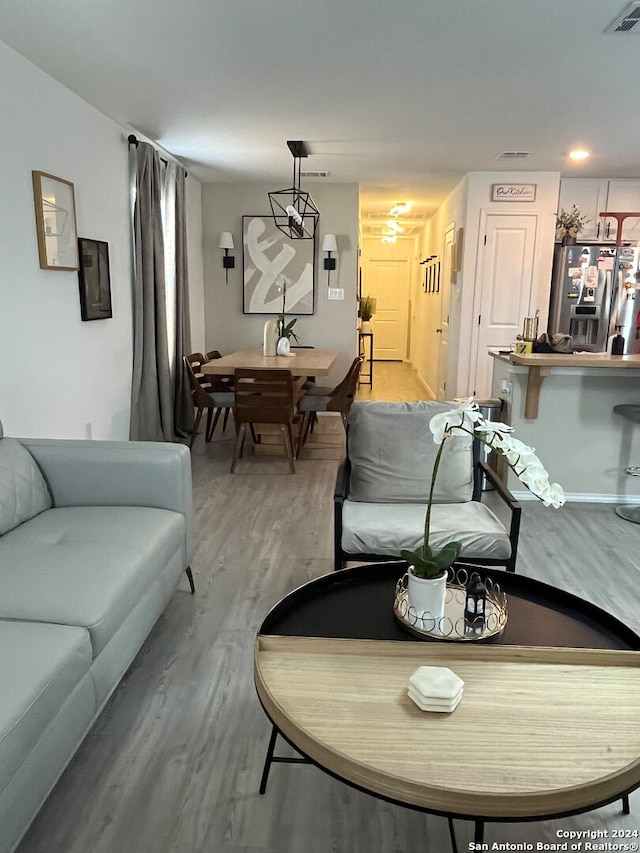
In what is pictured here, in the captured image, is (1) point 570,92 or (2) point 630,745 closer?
(2) point 630,745

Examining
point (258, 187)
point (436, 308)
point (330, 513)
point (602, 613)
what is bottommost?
point (330, 513)

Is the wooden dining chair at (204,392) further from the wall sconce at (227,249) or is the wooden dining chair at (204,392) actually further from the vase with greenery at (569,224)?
the vase with greenery at (569,224)

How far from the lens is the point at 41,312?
3311 millimetres

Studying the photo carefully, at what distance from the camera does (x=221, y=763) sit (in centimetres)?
170

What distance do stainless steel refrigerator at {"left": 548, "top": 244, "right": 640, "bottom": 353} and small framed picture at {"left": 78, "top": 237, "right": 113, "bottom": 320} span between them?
14.0 feet

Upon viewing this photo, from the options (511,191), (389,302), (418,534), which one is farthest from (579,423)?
(389,302)

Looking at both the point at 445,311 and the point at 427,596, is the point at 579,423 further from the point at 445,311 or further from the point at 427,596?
the point at 445,311

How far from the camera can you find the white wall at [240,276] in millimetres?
6461

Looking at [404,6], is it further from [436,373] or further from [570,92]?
[436,373]

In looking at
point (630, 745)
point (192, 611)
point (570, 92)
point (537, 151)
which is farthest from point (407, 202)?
point (630, 745)

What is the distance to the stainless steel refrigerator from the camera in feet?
19.1

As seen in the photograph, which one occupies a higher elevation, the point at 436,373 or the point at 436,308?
the point at 436,308

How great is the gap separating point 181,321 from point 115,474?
10.7 ft

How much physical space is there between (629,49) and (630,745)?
3063mm
